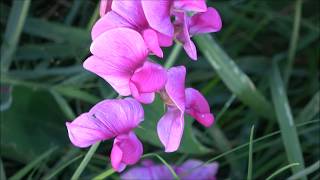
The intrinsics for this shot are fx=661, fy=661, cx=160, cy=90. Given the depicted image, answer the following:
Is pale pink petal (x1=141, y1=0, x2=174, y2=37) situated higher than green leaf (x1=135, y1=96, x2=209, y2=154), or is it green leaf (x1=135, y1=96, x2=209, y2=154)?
pale pink petal (x1=141, y1=0, x2=174, y2=37)

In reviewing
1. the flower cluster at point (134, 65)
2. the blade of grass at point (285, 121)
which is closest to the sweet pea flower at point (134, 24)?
the flower cluster at point (134, 65)

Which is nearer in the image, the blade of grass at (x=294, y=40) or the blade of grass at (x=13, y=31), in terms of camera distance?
the blade of grass at (x=13, y=31)

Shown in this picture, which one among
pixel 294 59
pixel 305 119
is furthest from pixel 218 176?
pixel 294 59

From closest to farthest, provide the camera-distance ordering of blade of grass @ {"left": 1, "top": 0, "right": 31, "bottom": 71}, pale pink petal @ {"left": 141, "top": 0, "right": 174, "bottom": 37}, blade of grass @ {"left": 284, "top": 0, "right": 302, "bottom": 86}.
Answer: pale pink petal @ {"left": 141, "top": 0, "right": 174, "bottom": 37}
blade of grass @ {"left": 1, "top": 0, "right": 31, "bottom": 71}
blade of grass @ {"left": 284, "top": 0, "right": 302, "bottom": 86}

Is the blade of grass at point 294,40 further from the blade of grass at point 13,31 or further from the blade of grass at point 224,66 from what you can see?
the blade of grass at point 13,31

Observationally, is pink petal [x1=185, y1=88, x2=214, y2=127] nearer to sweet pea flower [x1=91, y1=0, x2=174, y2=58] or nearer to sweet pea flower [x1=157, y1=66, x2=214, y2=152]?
sweet pea flower [x1=157, y1=66, x2=214, y2=152]

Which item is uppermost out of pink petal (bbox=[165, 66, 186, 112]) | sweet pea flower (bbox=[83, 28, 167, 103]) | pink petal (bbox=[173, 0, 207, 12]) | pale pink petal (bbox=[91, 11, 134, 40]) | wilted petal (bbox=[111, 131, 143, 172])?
pink petal (bbox=[173, 0, 207, 12])

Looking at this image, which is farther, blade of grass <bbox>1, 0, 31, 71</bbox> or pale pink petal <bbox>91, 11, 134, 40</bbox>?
blade of grass <bbox>1, 0, 31, 71</bbox>

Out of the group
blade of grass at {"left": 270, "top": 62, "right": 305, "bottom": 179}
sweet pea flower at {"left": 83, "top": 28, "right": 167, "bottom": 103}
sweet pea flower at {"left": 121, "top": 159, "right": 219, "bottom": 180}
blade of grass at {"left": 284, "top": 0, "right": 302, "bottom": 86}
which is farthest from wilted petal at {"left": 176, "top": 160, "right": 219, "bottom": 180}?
sweet pea flower at {"left": 83, "top": 28, "right": 167, "bottom": 103}
